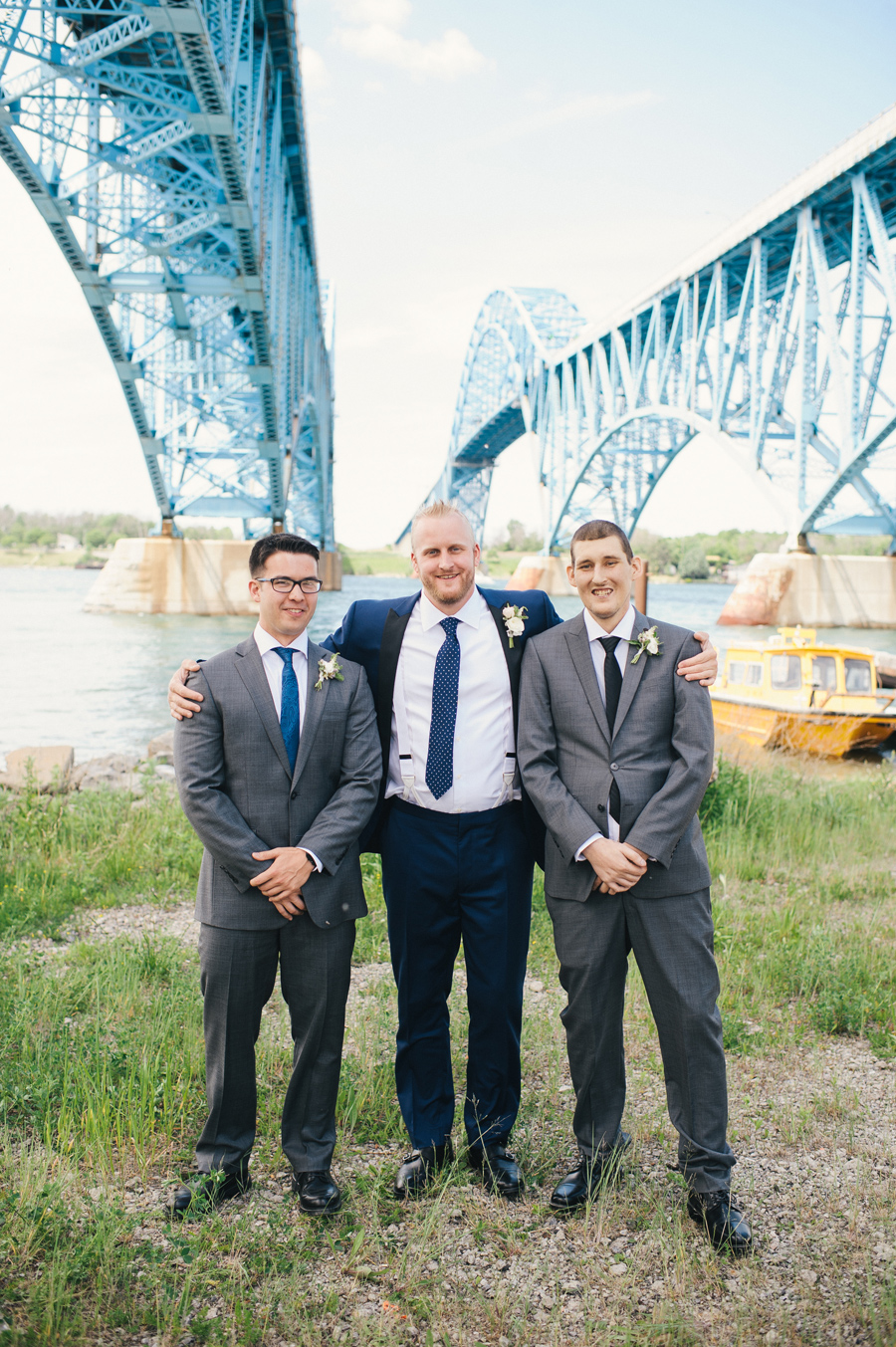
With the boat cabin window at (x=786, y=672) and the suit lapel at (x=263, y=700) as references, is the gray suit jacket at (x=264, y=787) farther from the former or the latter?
the boat cabin window at (x=786, y=672)

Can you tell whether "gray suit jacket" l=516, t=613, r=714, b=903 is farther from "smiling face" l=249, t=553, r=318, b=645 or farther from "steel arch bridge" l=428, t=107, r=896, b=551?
"steel arch bridge" l=428, t=107, r=896, b=551

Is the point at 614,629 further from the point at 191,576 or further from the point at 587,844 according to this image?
the point at 191,576

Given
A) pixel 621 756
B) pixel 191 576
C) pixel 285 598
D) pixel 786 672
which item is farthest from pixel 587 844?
pixel 191 576

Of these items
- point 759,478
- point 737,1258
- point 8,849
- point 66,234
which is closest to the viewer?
point 737,1258

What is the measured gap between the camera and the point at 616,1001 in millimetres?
2557

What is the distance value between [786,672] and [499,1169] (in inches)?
422

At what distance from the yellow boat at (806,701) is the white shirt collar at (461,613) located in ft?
32.1

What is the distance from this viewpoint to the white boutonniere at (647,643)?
255 cm

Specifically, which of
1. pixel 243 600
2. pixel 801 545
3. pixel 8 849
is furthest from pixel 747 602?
pixel 8 849

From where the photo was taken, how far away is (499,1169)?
2.65 m

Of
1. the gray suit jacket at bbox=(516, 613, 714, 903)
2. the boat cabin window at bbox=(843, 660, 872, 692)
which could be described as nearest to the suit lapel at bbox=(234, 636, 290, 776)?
the gray suit jacket at bbox=(516, 613, 714, 903)

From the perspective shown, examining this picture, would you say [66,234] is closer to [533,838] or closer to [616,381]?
[533,838]

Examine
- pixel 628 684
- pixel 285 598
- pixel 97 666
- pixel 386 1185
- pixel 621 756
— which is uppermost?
pixel 285 598

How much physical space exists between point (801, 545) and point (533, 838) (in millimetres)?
31838
